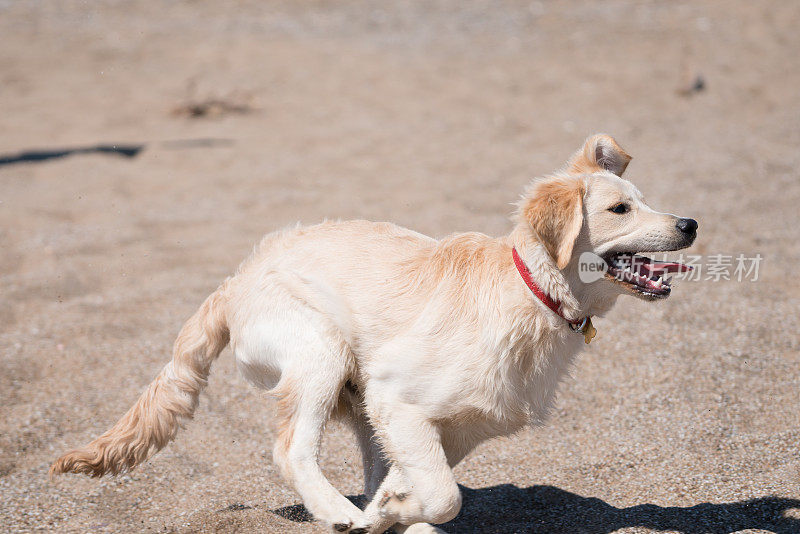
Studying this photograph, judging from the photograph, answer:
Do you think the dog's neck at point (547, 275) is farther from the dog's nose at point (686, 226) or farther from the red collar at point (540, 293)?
the dog's nose at point (686, 226)

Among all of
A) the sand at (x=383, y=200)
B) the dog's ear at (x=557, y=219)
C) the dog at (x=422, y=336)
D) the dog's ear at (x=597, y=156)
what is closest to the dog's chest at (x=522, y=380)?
the dog at (x=422, y=336)

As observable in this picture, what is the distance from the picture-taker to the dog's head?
10.8 ft

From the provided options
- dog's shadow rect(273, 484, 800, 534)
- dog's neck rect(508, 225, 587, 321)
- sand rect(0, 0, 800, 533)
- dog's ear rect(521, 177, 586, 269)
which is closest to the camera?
dog's ear rect(521, 177, 586, 269)

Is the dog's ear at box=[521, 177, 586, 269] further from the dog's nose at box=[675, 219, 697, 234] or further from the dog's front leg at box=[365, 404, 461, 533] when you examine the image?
the dog's front leg at box=[365, 404, 461, 533]

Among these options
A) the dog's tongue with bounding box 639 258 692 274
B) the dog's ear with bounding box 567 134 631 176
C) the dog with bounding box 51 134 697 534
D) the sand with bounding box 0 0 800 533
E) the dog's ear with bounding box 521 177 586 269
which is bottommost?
the sand with bounding box 0 0 800 533

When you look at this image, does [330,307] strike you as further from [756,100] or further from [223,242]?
[756,100]

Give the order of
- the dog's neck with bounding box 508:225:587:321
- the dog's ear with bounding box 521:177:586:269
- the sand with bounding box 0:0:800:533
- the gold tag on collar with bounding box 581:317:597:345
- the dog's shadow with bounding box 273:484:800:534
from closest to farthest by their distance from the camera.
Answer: the dog's ear with bounding box 521:177:586:269, the dog's neck with bounding box 508:225:587:321, the gold tag on collar with bounding box 581:317:597:345, the dog's shadow with bounding box 273:484:800:534, the sand with bounding box 0:0:800:533

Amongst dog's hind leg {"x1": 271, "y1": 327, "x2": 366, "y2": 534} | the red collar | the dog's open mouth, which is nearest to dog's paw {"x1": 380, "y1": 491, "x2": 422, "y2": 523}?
dog's hind leg {"x1": 271, "y1": 327, "x2": 366, "y2": 534}

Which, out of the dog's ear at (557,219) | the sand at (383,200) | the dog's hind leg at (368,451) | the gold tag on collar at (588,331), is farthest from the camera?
the sand at (383,200)

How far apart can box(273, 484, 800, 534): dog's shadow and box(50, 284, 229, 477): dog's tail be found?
694 millimetres

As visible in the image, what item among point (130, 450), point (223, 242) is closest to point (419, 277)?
point (130, 450)

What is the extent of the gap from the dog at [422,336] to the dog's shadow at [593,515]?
1.25 feet

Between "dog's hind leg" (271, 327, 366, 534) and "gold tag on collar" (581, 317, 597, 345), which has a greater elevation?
"gold tag on collar" (581, 317, 597, 345)

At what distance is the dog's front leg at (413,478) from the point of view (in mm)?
3408
